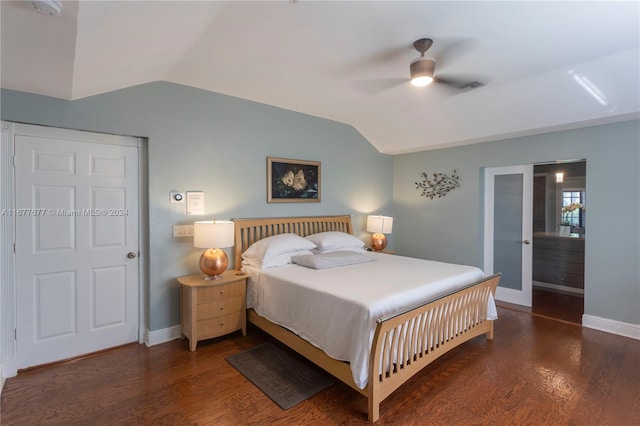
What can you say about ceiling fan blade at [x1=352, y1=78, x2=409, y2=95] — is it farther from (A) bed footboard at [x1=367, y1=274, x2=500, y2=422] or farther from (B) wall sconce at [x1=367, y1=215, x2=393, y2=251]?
(A) bed footboard at [x1=367, y1=274, x2=500, y2=422]

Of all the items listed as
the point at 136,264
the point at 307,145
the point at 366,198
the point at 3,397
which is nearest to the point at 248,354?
the point at 136,264

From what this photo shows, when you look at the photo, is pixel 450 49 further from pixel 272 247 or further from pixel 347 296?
pixel 272 247

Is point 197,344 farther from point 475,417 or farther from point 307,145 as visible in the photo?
point 307,145

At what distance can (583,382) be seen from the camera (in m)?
2.58

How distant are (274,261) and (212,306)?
31.3 inches

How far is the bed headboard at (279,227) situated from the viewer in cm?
383

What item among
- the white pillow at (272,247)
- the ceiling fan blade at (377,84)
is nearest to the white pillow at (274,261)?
the white pillow at (272,247)

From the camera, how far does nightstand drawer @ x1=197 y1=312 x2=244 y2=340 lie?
3184mm

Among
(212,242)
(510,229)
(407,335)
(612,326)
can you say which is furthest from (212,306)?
(612,326)

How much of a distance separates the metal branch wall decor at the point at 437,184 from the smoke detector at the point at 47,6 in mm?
4953

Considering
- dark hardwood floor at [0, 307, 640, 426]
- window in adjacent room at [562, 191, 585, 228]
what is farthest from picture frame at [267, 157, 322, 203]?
window in adjacent room at [562, 191, 585, 228]

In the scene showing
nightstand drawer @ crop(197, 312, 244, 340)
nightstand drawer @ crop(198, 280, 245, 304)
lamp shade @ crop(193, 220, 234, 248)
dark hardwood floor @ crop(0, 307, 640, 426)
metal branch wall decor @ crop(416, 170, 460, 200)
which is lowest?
dark hardwood floor @ crop(0, 307, 640, 426)

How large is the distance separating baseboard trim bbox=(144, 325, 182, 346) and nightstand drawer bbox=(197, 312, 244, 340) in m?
0.45

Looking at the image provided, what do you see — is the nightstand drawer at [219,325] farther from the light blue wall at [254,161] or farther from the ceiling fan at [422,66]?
the ceiling fan at [422,66]
